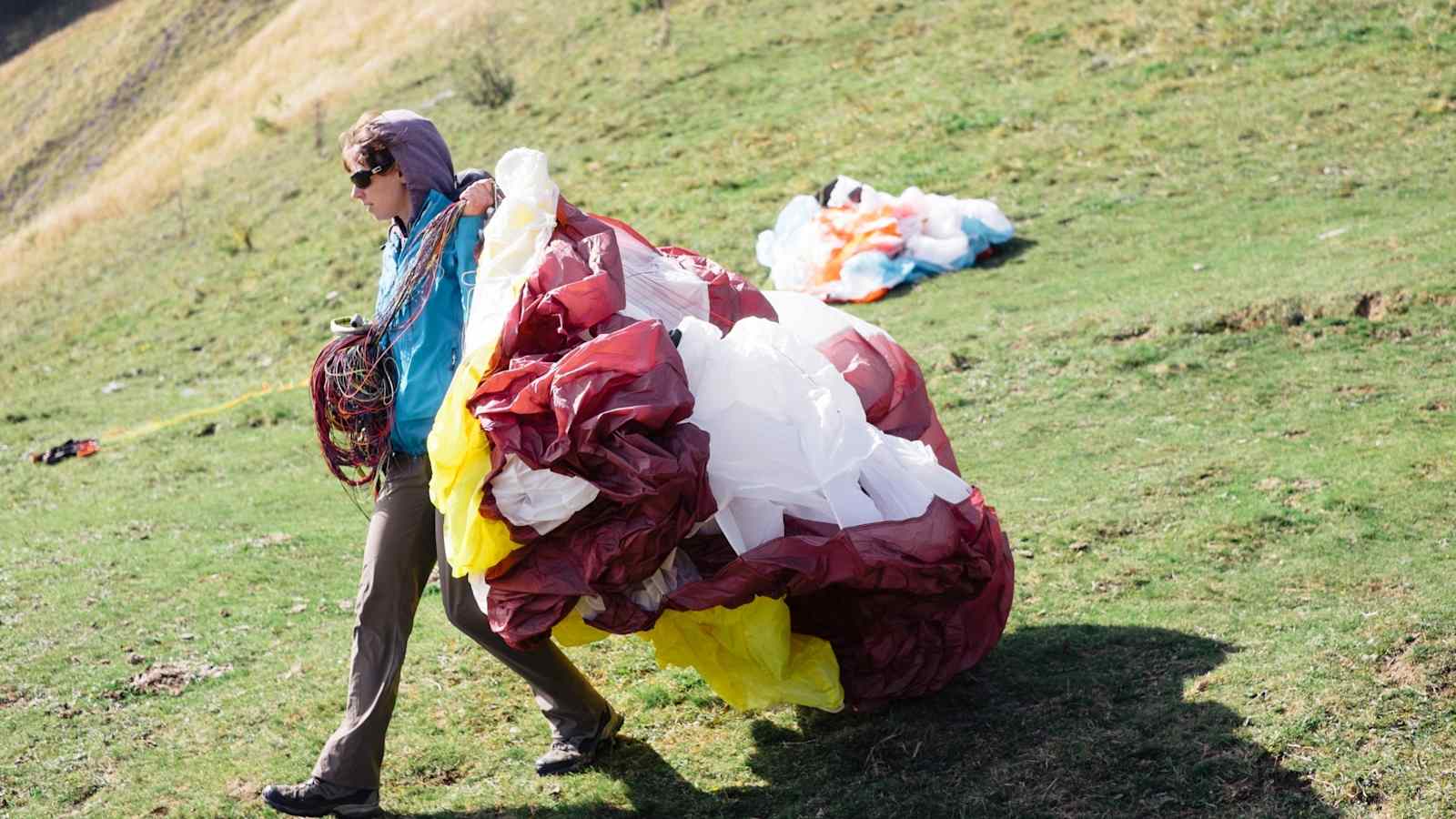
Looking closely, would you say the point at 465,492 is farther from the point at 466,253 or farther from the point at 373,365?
the point at 466,253

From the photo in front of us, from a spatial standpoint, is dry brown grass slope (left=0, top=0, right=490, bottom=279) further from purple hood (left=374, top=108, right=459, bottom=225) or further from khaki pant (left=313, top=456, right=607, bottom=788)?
khaki pant (left=313, top=456, right=607, bottom=788)

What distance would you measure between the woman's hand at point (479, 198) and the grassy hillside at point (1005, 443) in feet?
6.26

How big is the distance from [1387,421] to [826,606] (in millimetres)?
3992

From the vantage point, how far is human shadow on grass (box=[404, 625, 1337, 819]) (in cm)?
382

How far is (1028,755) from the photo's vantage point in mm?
4098

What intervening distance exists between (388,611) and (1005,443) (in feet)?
14.5

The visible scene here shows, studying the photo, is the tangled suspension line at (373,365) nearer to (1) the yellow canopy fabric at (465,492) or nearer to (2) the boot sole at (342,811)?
(1) the yellow canopy fabric at (465,492)

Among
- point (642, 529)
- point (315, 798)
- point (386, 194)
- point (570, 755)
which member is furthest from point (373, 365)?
point (570, 755)

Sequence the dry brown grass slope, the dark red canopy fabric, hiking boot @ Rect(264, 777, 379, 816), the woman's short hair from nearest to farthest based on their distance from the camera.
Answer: the dark red canopy fabric
hiking boot @ Rect(264, 777, 379, 816)
the woman's short hair
the dry brown grass slope

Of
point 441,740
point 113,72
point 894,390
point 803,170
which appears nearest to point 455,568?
point 441,740

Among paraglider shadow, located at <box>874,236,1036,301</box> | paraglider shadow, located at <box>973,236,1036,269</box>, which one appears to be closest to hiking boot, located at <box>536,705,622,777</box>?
paraglider shadow, located at <box>874,236,1036,301</box>

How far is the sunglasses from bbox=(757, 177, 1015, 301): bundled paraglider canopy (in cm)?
755

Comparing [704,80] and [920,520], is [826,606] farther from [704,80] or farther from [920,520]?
[704,80]

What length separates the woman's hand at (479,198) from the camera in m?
4.29
